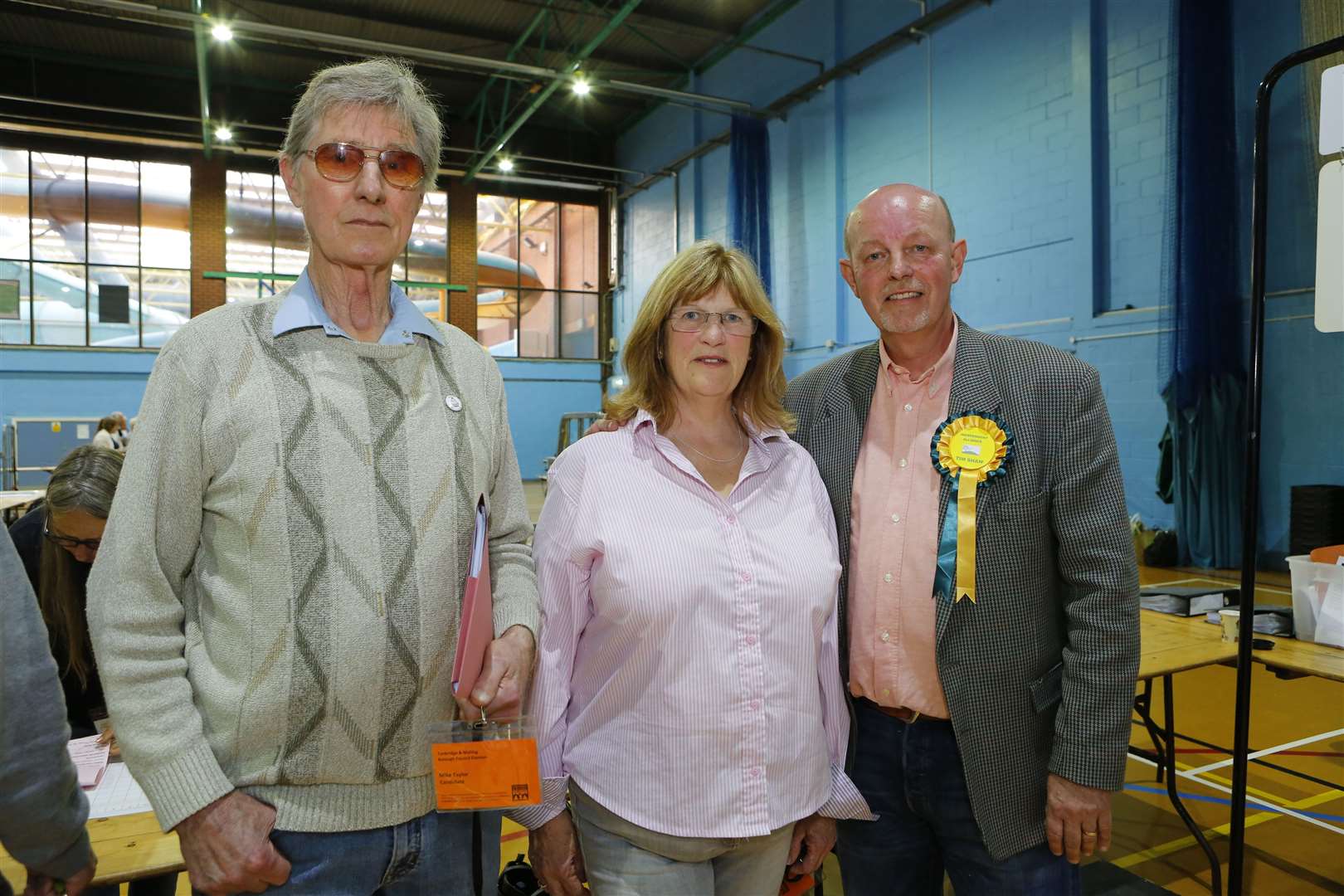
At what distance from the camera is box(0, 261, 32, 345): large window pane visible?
14.5 meters

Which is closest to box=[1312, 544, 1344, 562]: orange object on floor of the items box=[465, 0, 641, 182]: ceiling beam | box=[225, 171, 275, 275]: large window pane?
box=[465, 0, 641, 182]: ceiling beam

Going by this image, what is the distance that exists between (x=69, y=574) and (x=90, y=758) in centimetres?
56

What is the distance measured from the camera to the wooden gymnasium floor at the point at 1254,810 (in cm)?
307

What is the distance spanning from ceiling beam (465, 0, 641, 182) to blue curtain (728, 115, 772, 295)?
2.28m

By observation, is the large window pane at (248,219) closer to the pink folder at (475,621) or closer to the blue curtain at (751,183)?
the blue curtain at (751,183)

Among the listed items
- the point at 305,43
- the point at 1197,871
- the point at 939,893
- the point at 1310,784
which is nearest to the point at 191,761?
the point at 939,893

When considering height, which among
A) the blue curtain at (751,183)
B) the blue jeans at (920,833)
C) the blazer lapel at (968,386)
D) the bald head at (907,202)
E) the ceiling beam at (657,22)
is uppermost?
the ceiling beam at (657,22)

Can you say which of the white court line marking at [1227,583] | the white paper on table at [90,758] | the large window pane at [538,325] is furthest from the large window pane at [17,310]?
the white court line marking at [1227,583]

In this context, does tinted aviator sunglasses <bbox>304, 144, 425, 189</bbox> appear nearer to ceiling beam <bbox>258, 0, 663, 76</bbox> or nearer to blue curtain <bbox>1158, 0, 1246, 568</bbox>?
blue curtain <bbox>1158, 0, 1246, 568</bbox>

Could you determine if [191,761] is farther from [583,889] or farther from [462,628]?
[583,889]

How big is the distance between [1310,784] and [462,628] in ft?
13.9

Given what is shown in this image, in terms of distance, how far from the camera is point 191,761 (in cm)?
111

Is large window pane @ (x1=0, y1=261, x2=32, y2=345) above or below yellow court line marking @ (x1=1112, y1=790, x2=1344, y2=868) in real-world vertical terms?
above

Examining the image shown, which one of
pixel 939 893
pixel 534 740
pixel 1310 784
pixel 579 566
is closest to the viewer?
pixel 534 740
